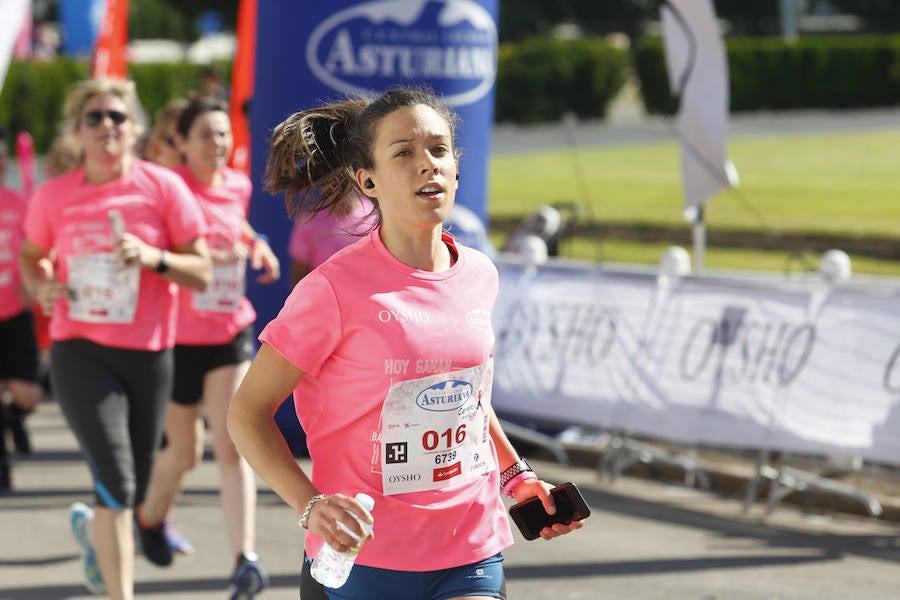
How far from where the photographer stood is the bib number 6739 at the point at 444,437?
3494 millimetres

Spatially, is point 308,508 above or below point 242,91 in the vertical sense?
below

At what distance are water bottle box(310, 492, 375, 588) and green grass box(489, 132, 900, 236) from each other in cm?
1578

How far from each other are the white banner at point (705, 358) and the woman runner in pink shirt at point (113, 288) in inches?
131

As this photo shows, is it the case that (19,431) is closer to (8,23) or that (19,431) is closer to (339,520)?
(8,23)

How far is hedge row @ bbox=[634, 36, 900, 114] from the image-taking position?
42.8m

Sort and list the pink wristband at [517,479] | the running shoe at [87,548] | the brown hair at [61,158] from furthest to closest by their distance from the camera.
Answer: the brown hair at [61,158] → the running shoe at [87,548] → the pink wristband at [517,479]

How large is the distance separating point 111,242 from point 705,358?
3644 millimetres

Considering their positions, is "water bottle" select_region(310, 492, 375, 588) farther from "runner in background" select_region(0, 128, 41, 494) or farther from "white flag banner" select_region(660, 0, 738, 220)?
"runner in background" select_region(0, 128, 41, 494)

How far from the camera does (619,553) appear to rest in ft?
23.9

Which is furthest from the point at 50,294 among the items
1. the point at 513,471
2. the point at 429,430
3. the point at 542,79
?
the point at 542,79

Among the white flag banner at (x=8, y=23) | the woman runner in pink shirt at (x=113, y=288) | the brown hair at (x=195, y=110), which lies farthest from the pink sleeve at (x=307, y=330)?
the white flag banner at (x=8, y=23)

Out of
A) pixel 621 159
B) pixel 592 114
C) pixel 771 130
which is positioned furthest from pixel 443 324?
pixel 592 114

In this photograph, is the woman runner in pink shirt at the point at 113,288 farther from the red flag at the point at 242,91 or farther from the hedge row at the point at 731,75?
the hedge row at the point at 731,75

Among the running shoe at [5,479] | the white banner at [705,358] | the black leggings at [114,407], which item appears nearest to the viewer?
the black leggings at [114,407]
